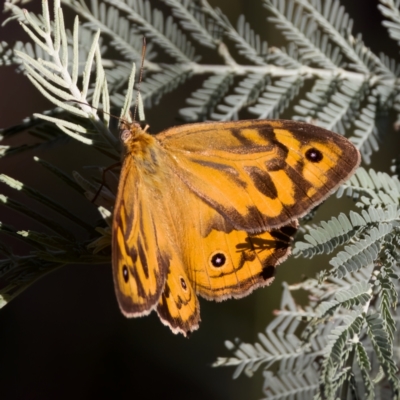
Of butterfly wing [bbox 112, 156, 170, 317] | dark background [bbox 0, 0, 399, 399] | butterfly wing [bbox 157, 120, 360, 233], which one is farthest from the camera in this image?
dark background [bbox 0, 0, 399, 399]

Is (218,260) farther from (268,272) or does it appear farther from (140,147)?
(140,147)

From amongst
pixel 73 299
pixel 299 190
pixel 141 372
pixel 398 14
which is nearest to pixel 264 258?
pixel 299 190

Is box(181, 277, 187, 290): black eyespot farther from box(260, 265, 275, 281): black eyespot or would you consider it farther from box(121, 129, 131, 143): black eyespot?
box(121, 129, 131, 143): black eyespot

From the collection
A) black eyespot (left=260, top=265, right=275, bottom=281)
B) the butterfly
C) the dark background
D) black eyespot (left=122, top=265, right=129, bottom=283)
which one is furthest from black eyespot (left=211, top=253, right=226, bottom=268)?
the dark background

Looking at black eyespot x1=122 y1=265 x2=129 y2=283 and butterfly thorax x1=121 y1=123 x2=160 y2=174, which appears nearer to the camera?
black eyespot x1=122 y1=265 x2=129 y2=283

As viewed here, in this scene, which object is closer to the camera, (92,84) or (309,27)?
(92,84)

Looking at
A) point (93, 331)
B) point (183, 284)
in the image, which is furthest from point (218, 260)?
point (93, 331)

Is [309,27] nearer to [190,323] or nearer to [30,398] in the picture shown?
[190,323]
